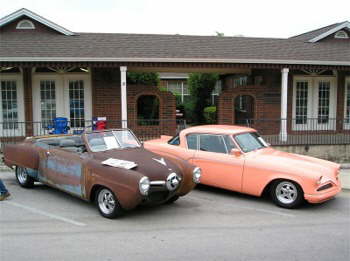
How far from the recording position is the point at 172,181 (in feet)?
17.5

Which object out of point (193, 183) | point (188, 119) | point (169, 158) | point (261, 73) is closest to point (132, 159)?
point (169, 158)

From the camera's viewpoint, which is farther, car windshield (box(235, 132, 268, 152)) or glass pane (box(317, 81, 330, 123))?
glass pane (box(317, 81, 330, 123))

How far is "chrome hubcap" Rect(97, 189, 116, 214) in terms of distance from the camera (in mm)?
5344

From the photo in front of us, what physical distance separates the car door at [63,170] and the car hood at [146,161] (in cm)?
43

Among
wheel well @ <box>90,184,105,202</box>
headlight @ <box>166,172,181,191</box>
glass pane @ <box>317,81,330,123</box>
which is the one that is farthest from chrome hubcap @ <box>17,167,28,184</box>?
glass pane @ <box>317,81,330,123</box>

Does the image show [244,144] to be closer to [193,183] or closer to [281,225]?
[193,183]

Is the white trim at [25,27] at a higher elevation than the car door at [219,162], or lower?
higher

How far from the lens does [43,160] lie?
6684mm

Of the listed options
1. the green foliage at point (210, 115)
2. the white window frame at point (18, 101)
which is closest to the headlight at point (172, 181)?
the white window frame at point (18, 101)

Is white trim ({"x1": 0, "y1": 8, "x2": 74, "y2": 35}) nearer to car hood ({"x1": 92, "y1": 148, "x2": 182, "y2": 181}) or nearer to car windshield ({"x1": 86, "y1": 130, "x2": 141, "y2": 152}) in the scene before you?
car windshield ({"x1": 86, "y1": 130, "x2": 141, "y2": 152})

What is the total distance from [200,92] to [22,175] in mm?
14087

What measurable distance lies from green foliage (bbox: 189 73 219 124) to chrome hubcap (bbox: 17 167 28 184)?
13.4 meters

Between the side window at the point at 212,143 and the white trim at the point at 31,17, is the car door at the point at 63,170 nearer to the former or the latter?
the side window at the point at 212,143

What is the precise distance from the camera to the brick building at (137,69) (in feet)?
38.1
